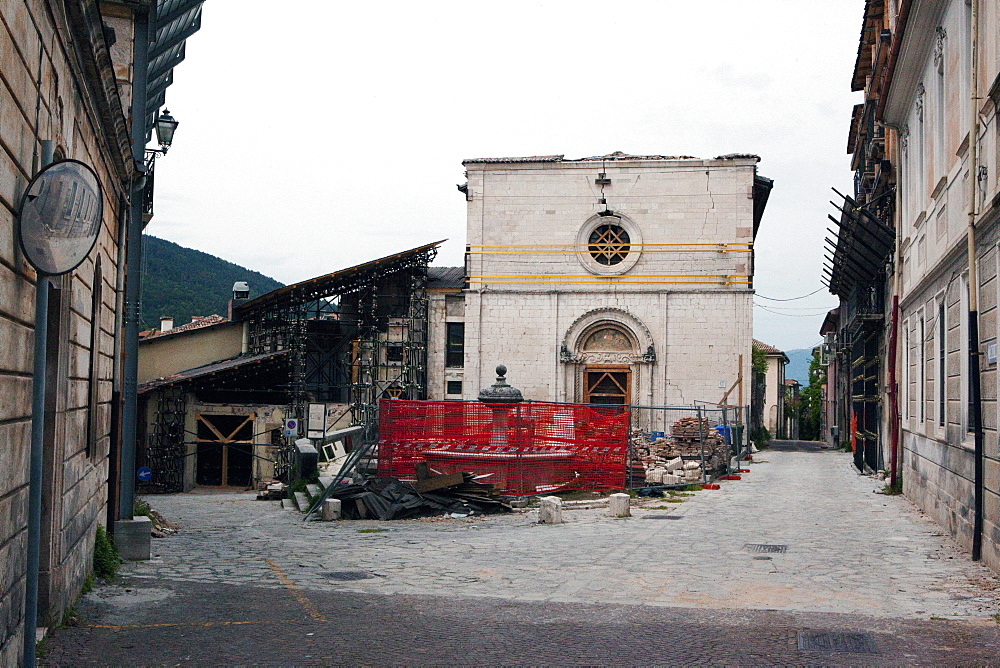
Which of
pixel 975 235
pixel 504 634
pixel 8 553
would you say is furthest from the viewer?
pixel 975 235

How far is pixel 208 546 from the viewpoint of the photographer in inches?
509

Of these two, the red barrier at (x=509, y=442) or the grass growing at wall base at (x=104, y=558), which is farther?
the red barrier at (x=509, y=442)

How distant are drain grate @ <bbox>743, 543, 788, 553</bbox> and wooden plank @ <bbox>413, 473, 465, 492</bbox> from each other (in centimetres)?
576

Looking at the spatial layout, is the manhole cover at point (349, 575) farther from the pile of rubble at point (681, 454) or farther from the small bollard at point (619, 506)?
the pile of rubble at point (681, 454)

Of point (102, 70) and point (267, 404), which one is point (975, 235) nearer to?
point (102, 70)

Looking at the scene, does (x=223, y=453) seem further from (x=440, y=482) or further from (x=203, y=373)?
(x=440, y=482)

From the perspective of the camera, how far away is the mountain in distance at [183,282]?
7050 cm

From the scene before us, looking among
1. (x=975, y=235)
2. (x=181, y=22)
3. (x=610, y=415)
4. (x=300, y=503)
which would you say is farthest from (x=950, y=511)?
(x=181, y=22)

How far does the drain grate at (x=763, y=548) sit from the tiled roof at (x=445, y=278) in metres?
25.6

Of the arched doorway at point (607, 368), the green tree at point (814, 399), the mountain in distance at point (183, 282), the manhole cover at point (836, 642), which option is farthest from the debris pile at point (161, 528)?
the green tree at point (814, 399)

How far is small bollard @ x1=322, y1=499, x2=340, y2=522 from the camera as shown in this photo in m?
16.3

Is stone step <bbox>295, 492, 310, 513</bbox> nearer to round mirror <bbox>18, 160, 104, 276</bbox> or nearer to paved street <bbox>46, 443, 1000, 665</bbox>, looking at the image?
paved street <bbox>46, 443, 1000, 665</bbox>

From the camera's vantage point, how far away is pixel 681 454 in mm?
24484

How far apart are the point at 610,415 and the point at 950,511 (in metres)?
7.61
